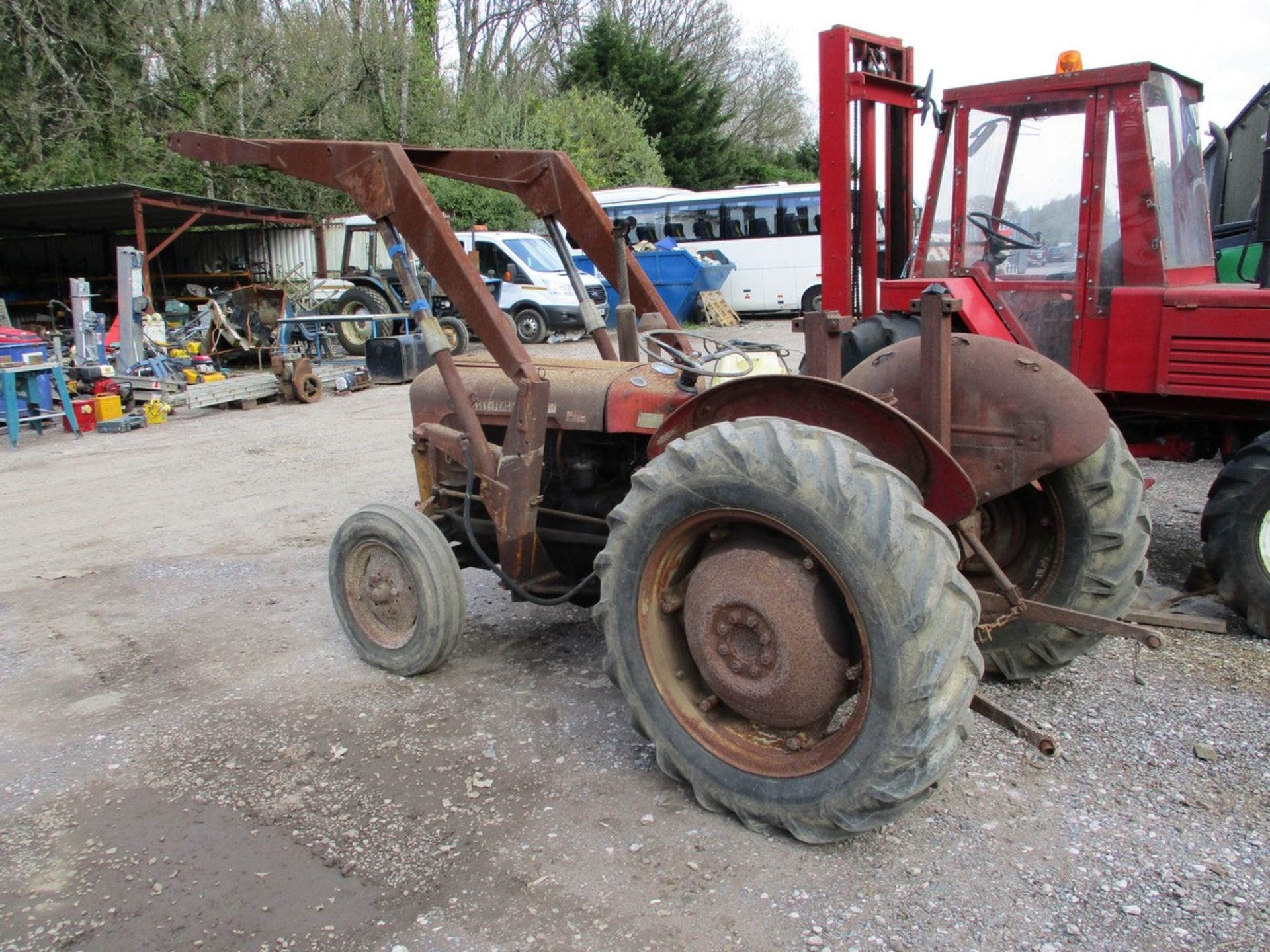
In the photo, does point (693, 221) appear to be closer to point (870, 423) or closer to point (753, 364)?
point (753, 364)

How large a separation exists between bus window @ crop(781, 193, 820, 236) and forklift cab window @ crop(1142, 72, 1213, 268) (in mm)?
16711

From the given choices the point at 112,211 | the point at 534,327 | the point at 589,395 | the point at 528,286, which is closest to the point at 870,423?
the point at 589,395

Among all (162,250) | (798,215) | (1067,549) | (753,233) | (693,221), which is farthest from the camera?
(693,221)

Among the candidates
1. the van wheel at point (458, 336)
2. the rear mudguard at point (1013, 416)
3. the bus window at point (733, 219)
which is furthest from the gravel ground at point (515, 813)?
the bus window at point (733, 219)

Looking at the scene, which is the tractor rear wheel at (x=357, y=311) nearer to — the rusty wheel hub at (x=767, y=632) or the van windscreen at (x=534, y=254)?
the van windscreen at (x=534, y=254)

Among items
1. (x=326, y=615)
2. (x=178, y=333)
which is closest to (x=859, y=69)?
(x=326, y=615)

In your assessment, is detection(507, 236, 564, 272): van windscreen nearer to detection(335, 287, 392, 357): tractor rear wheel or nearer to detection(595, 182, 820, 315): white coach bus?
detection(335, 287, 392, 357): tractor rear wheel

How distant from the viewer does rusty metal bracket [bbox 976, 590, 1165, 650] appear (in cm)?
289

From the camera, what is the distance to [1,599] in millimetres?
5371

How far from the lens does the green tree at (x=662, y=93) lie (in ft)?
103

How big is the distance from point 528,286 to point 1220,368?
1481cm

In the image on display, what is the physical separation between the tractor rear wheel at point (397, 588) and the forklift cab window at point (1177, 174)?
3.84 metres

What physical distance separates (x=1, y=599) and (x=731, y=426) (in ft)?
15.3

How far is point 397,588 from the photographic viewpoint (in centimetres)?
402
